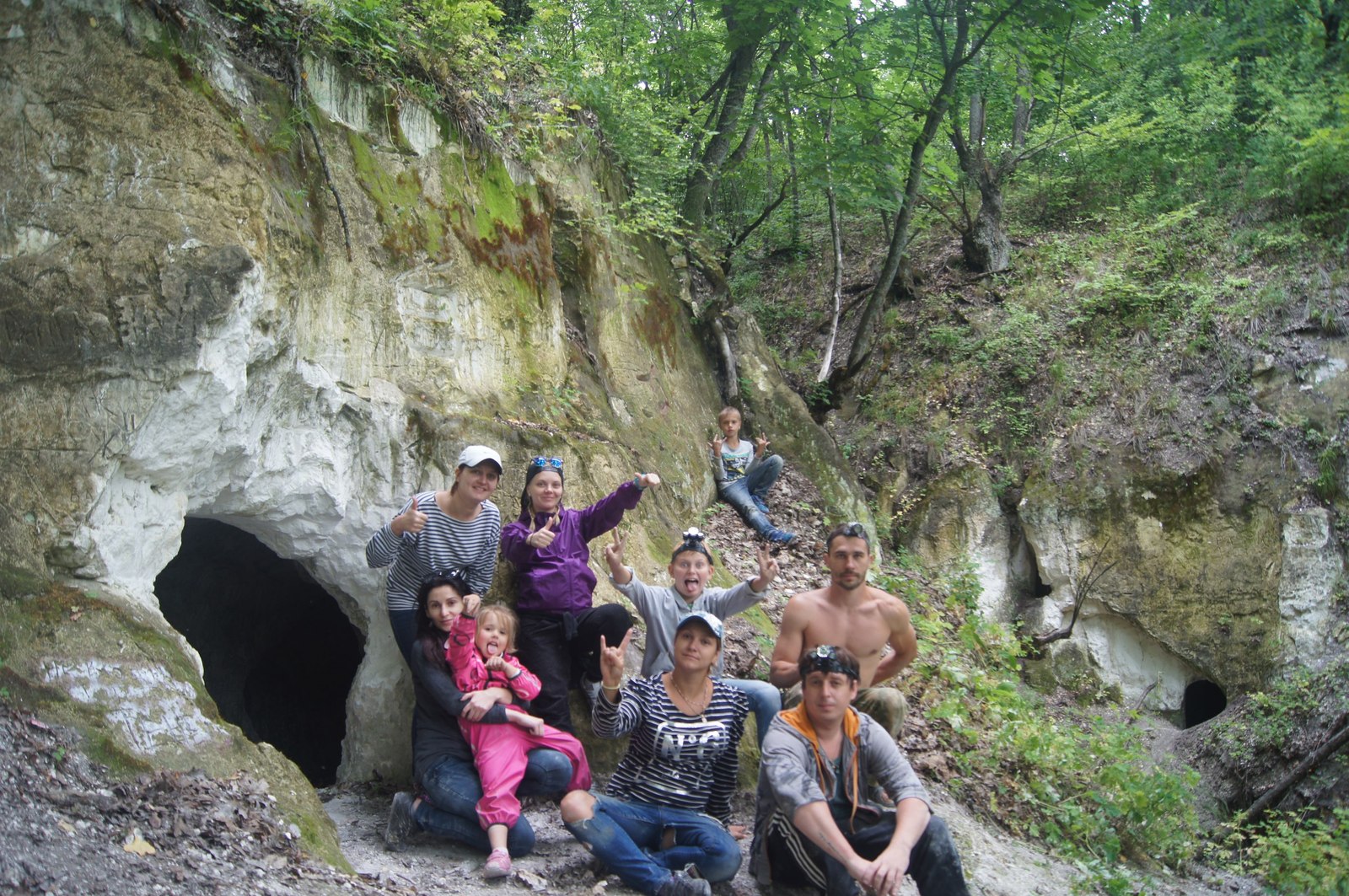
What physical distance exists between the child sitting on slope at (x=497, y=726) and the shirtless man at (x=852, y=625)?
119cm

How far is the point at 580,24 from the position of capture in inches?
499

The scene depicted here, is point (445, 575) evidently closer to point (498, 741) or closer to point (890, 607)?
point (498, 741)

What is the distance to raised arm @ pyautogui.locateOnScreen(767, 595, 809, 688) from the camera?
16.8 ft

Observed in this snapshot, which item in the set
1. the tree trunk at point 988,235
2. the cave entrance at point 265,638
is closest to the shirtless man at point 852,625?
the cave entrance at point 265,638

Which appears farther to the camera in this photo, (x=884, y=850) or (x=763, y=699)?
(x=763, y=699)

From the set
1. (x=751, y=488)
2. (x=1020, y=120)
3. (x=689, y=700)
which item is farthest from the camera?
(x=1020, y=120)

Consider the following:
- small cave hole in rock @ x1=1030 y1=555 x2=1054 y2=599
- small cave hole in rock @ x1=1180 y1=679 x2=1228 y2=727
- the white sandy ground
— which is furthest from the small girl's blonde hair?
small cave hole in rock @ x1=1180 y1=679 x2=1228 y2=727

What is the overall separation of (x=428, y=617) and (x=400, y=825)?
3.26 feet

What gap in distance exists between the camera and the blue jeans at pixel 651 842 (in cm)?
444

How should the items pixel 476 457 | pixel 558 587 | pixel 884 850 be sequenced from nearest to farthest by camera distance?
pixel 884 850, pixel 476 457, pixel 558 587

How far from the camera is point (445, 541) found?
17.8 feet

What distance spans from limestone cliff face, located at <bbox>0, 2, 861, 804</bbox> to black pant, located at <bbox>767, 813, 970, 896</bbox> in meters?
2.59

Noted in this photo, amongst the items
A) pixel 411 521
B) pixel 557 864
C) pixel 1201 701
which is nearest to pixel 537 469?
pixel 411 521

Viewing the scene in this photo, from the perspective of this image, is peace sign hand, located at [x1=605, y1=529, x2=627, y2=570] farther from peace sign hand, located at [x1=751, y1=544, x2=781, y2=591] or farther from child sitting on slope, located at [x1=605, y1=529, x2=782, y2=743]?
peace sign hand, located at [x1=751, y1=544, x2=781, y2=591]
